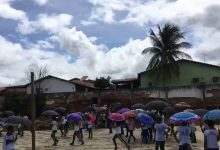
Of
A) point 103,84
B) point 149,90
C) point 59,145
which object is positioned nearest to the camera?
point 59,145

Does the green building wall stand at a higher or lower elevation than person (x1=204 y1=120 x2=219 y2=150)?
higher

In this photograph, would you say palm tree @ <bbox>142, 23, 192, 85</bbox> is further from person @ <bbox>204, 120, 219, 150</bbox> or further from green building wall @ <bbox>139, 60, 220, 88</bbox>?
person @ <bbox>204, 120, 219, 150</bbox>

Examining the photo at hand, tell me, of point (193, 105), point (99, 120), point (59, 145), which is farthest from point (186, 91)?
point (59, 145)

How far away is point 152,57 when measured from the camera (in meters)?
53.7

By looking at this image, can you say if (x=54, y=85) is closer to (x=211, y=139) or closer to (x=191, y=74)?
(x=191, y=74)

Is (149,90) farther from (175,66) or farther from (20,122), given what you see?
(20,122)

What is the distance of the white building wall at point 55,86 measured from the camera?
194 feet

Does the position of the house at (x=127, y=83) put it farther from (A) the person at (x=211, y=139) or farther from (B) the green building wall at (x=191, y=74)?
(A) the person at (x=211, y=139)

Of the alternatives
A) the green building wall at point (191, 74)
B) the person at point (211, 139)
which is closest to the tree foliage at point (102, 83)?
the green building wall at point (191, 74)

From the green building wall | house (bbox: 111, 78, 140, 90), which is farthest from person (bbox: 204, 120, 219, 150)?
house (bbox: 111, 78, 140, 90)

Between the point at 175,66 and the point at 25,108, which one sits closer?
the point at 25,108

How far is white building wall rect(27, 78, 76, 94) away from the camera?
59000mm

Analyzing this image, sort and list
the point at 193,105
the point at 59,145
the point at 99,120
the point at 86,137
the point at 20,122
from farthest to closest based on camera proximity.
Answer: the point at 193,105 < the point at 99,120 < the point at 86,137 < the point at 59,145 < the point at 20,122

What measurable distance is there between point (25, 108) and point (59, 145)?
2608 centimetres
